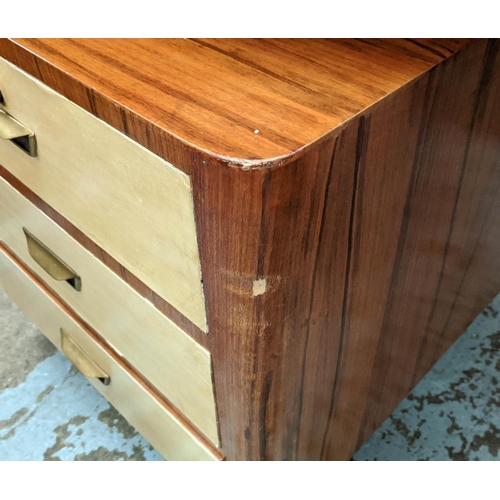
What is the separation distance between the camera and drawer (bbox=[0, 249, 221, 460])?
571mm

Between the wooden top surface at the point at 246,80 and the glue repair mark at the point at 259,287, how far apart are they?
0.08m

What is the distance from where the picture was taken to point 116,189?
0.38 m

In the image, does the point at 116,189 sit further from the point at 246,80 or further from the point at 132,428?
the point at 132,428

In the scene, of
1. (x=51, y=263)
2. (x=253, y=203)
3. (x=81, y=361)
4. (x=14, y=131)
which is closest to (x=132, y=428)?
(x=81, y=361)

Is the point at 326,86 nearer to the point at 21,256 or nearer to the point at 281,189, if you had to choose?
the point at 281,189

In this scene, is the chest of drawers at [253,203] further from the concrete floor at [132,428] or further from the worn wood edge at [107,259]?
the concrete floor at [132,428]

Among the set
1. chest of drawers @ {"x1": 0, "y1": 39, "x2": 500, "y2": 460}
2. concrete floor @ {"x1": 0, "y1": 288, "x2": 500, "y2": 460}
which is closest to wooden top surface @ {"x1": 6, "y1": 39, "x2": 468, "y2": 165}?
chest of drawers @ {"x1": 0, "y1": 39, "x2": 500, "y2": 460}

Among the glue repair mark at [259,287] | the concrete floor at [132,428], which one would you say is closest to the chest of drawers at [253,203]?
the glue repair mark at [259,287]

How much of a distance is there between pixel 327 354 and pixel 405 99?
0.22 metres

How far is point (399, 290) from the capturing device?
50 cm

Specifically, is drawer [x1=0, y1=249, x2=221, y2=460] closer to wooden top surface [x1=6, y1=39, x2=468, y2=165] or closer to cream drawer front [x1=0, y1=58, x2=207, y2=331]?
cream drawer front [x1=0, y1=58, x2=207, y2=331]

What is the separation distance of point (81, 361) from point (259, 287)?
1.42 ft

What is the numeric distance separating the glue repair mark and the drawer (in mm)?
259

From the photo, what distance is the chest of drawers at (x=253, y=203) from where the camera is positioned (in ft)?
0.98
